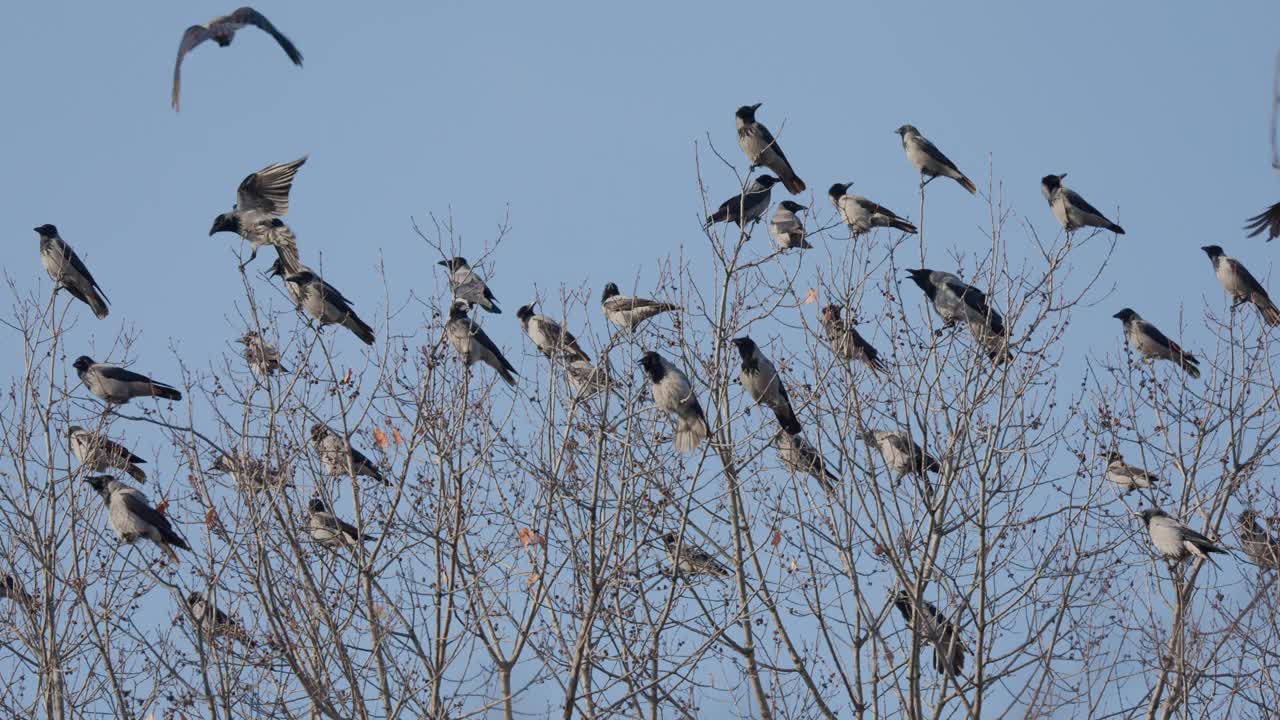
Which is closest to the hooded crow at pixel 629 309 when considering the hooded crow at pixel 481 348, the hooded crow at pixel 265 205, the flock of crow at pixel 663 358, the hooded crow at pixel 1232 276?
the flock of crow at pixel 663 358

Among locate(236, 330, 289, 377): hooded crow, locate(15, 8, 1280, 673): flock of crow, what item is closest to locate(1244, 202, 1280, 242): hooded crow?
locate(15, 8, 1280, 673): flock of crow

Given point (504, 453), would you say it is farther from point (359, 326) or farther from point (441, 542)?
point (359, 326)

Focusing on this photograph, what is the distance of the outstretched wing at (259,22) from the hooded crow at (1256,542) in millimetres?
8368

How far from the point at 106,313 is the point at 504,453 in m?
7.09

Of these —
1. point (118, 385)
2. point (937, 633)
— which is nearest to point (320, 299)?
point (118, 385)

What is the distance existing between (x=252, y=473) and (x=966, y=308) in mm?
6462

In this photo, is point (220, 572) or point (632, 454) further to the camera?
point (632, 454)

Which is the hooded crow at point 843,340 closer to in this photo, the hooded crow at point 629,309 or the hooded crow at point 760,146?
the hooded crow at point 629,309

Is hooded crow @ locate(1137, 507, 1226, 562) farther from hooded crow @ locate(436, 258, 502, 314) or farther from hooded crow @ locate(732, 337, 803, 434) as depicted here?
hooded crow @ locate(436, 258, 502, 314)

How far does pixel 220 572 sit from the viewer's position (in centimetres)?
1001

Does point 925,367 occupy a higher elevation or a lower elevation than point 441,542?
higher

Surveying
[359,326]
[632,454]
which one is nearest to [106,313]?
[359,326]

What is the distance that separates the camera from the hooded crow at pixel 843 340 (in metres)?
11.5

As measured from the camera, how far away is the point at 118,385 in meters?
15.5
